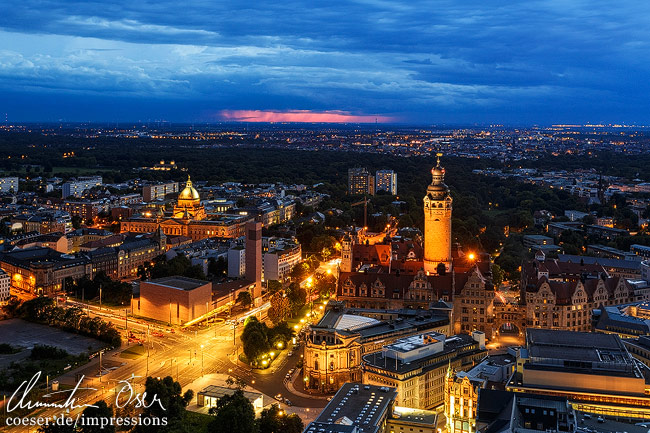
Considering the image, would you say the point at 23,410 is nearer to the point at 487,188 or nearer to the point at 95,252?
the point at 95,252

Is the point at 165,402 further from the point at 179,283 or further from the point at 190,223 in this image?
the point at 190,223

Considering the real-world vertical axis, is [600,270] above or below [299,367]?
above

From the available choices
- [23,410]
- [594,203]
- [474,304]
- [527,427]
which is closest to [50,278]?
[23,410]

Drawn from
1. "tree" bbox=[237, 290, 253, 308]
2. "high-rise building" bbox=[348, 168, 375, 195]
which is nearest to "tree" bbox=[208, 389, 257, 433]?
"tree" bbox=[237, 290, 253, 308]

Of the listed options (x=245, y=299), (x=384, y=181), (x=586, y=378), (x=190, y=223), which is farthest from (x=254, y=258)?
(x=384, y=181)

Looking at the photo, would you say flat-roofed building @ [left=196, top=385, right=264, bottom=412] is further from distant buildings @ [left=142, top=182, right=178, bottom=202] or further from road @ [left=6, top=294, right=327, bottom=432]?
distant buildings @ [left=142, top=182, right=178, bottom=202]

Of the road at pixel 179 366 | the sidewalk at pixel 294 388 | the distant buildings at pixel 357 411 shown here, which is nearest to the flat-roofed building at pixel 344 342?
the sidewalk at pixel 294 388

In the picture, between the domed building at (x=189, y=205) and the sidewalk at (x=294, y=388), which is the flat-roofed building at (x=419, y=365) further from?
the domed building at (x=189, y=205)

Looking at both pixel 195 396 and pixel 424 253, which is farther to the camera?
pixel 424 253
